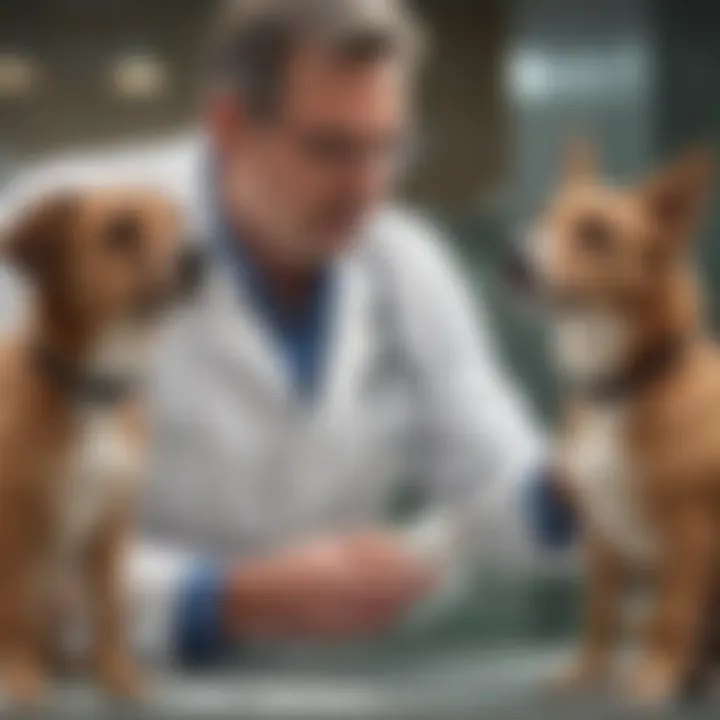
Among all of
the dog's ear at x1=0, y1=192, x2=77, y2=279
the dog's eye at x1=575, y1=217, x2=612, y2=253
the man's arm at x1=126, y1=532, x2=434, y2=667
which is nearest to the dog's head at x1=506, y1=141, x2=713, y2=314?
the dog's eye at x1=575, y1=217, x2=612, y2=253

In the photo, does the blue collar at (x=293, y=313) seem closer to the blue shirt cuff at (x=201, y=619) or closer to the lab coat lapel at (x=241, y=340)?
the lab coat lapel at (x=241, y=340)

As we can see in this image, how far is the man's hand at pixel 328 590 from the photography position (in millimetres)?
1363

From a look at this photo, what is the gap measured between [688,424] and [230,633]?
1.23 feet

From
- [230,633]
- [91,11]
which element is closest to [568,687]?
[230,633]

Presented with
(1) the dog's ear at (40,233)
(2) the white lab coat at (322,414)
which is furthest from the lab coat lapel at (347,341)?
(1) the dog's ear at (40,233)

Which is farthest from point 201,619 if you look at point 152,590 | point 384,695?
point 384,695

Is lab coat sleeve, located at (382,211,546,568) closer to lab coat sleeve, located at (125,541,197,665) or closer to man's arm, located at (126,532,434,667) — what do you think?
man's arm, located at (126,532,434,667)

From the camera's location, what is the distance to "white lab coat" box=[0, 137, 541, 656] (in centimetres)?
136

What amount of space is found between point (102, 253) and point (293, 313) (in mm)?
Result: 153

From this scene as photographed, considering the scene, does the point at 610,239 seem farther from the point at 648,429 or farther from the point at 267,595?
the point at 267,595

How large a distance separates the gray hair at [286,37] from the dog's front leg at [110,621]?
34cm

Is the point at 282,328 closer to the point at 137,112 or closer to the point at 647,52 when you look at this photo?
the point at 137,112

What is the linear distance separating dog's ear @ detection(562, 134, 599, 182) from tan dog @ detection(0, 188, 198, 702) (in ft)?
0.96

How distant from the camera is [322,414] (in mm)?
1380
